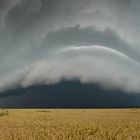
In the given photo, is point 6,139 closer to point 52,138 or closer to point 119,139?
point 52,138

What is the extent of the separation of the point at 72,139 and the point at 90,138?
915 mm

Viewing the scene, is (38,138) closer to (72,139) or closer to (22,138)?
(22,138)

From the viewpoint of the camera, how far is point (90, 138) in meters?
15.6

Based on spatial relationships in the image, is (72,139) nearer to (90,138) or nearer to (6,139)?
(90,138)

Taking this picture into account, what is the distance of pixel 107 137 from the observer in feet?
54.3

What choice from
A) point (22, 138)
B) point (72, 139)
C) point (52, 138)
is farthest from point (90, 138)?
point (22, 138)

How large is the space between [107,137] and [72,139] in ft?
6.83

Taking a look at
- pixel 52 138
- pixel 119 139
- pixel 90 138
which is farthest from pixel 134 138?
pixel 52 138

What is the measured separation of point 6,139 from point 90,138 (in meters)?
4.26

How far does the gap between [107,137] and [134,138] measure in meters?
1.43

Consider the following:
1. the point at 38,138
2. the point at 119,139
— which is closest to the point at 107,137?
the point at 119,139

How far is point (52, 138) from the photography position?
15.7 metres

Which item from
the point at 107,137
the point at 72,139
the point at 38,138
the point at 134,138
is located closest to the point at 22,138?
the point at 38,138

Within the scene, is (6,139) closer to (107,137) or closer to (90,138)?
(90,138)
